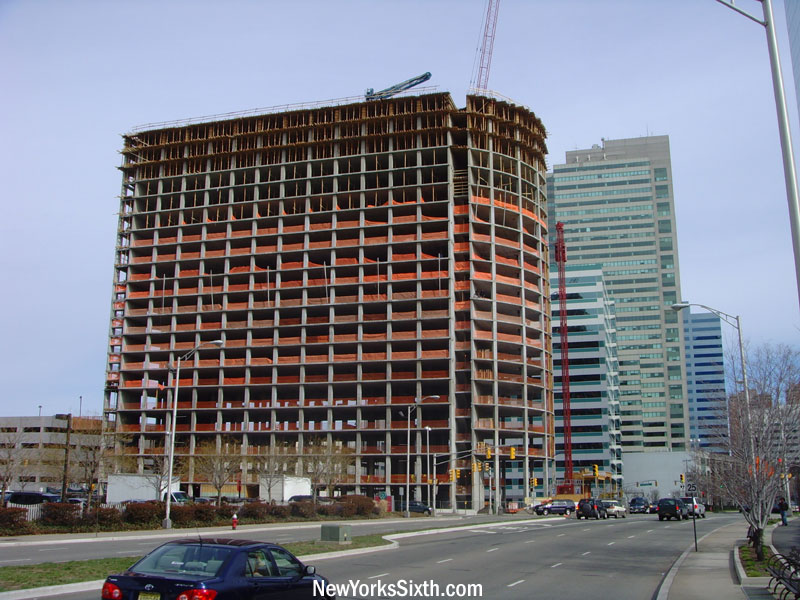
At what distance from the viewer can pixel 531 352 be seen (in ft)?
337

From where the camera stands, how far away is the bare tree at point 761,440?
87.3ft

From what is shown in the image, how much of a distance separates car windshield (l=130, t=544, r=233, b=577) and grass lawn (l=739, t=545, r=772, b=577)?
16368 mm

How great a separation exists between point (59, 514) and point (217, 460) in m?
41.9

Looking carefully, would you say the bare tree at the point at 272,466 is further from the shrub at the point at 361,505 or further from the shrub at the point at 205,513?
the shrub at the point at 205,513

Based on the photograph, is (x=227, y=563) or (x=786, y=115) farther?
(x=786, y=115)

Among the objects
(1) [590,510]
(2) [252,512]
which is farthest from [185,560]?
(1) [590,510]

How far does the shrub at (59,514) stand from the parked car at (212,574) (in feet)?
99.9

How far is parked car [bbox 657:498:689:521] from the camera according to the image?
197 ft

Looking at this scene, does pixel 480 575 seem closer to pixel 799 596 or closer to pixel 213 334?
pixel 799 596

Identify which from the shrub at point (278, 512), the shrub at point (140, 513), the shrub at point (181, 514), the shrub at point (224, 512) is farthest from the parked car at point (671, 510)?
the shrub at point (140, 513)

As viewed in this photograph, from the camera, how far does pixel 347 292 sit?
106 meters

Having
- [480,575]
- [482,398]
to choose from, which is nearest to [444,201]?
[482,398]

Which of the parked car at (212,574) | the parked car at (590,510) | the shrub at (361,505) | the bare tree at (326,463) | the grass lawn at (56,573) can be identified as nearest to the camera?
the parked car at (212,574)

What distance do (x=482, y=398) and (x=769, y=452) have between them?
66.4 m
